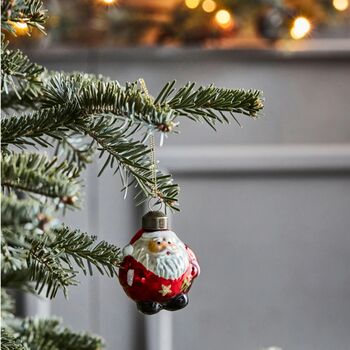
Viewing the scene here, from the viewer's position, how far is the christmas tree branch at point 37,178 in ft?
1.35

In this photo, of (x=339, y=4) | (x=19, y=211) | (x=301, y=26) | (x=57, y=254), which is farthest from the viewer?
(x=339, y=4)

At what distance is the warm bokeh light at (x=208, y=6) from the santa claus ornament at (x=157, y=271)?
26.8 inches

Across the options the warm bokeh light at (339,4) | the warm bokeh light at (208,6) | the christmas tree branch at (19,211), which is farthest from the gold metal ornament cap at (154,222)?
the warm bokeh light at (339,4)

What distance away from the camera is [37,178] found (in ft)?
1.37

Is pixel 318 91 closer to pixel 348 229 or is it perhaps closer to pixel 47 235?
pixel 348 229

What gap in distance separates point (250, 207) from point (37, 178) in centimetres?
71

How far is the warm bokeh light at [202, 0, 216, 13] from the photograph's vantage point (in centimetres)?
112

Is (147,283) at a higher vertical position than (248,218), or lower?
lower

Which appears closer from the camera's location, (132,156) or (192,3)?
(132,156)

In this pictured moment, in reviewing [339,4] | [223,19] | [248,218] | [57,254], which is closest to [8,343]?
[57,254]

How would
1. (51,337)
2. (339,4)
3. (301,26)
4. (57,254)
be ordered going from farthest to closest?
1. (339,4)
2. (301,26)
3. (51,337)
4. (57,254)

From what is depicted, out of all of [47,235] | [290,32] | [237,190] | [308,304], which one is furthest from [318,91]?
[47,235]

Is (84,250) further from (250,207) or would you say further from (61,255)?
(250,207)

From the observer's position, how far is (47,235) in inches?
20.4
